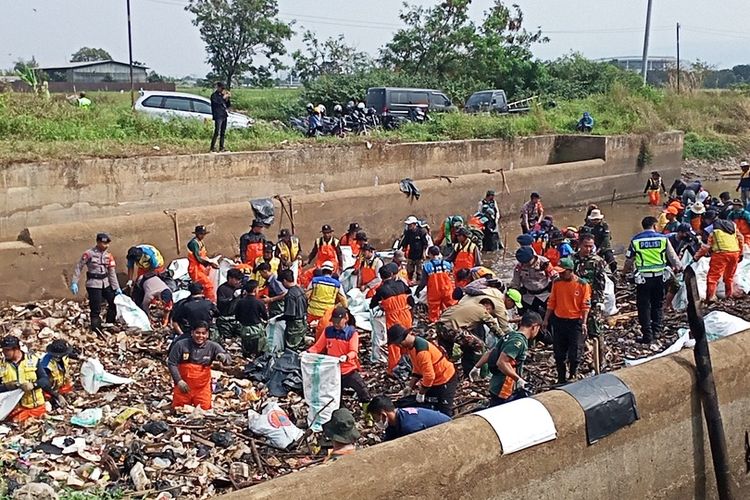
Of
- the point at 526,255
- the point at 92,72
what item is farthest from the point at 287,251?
the point at 92,72

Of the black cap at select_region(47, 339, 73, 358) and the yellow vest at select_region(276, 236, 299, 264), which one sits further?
the yellow vest at select_region(276, 236, 299, 264)

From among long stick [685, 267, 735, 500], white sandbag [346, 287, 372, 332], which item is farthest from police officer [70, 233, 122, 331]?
long stick [685, 267, 735, 500]

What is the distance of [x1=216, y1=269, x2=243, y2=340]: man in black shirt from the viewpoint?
34.1 ft

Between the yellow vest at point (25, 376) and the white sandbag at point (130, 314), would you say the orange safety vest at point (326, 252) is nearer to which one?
the white sandbag at point (130, 314)

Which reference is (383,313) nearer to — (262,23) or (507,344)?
(507,344)

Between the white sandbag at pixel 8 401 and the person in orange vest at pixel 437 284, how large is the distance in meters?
5.12

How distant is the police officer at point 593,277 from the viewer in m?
9.23

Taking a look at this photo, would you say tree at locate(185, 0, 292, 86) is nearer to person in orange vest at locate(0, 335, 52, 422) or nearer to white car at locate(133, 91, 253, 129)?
white car at locate(133, 91, 253, 129)

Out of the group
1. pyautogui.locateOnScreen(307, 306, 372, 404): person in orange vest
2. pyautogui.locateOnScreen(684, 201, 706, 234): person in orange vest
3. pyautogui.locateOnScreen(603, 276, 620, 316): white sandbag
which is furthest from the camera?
pyautogui.locateOnScreen(684, 201, 706, 234): person in orange vest

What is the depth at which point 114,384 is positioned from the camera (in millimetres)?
8867

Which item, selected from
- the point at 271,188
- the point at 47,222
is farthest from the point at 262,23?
the point at 47,222

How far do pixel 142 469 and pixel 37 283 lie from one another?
6100 millimetres

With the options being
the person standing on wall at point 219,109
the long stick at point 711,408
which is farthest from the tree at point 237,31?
the long stick at point 711,408

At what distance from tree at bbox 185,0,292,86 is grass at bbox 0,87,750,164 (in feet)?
39.6
